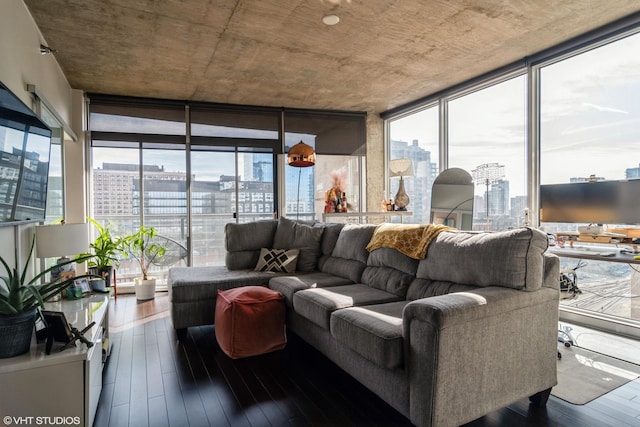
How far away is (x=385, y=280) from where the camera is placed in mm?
2969

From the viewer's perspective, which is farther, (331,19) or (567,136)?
(567,136)

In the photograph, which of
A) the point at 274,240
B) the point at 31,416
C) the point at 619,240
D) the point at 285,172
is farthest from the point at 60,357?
the point at 285,172

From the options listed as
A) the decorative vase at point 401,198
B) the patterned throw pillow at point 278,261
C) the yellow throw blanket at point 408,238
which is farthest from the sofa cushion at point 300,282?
the decorative vase at point 401,198

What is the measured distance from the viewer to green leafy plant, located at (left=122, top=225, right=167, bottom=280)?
16.3ft

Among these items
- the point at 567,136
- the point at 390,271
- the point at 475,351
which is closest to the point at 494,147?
the point at 567,136

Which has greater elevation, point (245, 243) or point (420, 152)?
point (420, 152)

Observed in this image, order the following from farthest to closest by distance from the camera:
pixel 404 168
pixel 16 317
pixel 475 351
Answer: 1. pixel 404 168
2. pixel 475 351
3. pixel 16 317

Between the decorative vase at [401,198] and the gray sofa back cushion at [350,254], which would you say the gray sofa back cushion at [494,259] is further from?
the decorative vase at [401,198]

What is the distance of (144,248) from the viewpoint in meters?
5.11

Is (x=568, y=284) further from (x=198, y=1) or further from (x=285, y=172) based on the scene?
(x=285, y=172)

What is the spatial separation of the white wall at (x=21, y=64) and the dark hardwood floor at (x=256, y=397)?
3.55 ft

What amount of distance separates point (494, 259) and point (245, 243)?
8.48 feet

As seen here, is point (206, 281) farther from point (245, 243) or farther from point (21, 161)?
point (21, 161)

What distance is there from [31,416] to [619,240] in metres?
3.84
